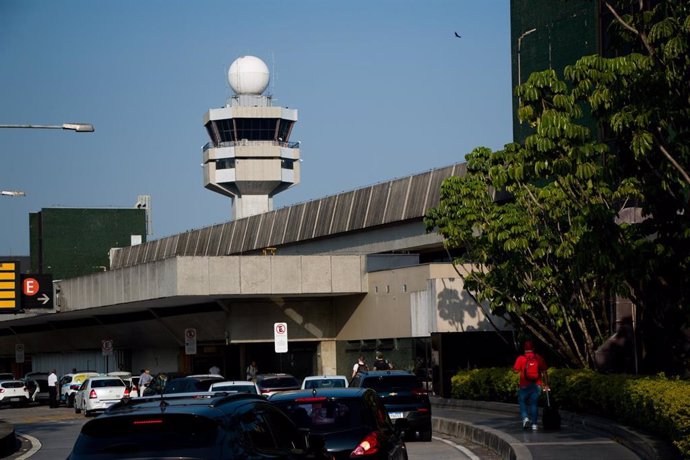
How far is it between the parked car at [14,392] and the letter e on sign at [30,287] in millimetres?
5552

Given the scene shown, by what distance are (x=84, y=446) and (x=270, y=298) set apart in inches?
1927

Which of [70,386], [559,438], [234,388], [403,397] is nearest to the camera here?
[559,438]

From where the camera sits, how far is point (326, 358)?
58.9 metres

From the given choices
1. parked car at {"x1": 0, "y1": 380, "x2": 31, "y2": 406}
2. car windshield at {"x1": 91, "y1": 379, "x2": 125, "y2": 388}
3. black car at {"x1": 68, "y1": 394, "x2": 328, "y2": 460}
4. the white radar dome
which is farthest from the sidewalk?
the white radar dome

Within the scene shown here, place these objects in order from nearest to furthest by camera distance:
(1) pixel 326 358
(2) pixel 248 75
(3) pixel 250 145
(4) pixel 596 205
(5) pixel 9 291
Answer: (4) pixel 596 205 → (1) pixel 326 358 → (5) pixel 9 291 → (2) pixel 248 75 → (3) pixel 250 145

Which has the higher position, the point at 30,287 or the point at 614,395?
the point at 30,287

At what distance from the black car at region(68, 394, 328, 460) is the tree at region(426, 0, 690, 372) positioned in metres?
8.73

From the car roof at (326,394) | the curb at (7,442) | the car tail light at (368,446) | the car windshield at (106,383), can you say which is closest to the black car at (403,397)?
the curb at (7,442)

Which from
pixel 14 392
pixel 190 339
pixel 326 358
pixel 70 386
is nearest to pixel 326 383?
pixel 190 339

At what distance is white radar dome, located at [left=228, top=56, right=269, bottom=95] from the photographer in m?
118

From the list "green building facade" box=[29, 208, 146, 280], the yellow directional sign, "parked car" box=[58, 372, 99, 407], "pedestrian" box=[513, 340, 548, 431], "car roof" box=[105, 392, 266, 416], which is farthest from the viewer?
"green building facade" box=[29, 208, 146, 280]

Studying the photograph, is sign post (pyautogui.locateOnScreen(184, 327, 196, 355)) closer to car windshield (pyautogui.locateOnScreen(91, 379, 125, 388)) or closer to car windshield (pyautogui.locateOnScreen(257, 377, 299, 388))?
car windshield (pyautogui.locateOnScreen(91, 379, 125, 388))

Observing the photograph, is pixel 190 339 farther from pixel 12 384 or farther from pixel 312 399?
Result: pixel 312 399

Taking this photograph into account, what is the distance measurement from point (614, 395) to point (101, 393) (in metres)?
26.9
